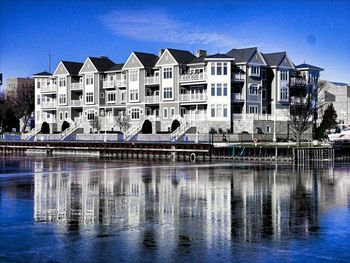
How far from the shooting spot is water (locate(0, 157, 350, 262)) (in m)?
14.0

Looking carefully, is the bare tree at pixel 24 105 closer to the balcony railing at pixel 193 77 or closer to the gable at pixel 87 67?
the gable at pixel 87 67

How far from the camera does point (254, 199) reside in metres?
24.8

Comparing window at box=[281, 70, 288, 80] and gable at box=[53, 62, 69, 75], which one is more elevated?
gable at box=[53, 62, 69, 75]

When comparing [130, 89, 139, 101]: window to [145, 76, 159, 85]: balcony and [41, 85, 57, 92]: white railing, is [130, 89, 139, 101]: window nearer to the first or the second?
[145, 76, 159, 85]: balcony

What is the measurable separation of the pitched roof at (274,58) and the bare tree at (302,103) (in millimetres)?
→ 4888

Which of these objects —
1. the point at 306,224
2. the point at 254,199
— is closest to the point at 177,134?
the point at 254,199

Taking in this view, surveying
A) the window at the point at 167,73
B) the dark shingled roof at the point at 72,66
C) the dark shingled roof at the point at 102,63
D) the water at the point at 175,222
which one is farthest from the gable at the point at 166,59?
the water at the point at 175,222

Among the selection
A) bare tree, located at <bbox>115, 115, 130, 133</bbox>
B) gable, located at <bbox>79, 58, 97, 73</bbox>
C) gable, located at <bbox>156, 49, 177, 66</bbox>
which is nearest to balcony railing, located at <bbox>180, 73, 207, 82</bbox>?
gable, located at <bbox>156, 49, 177, 66</bbox>

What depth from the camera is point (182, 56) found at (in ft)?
293

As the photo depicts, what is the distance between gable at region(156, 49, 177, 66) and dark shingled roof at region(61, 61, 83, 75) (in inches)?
870

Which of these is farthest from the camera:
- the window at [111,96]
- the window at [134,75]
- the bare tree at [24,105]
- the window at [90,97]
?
the bare tree at [24,105]

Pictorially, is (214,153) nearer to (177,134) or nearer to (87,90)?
(177,134)

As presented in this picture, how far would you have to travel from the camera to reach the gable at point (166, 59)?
87.7 metres

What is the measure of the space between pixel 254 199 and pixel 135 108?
227ft
